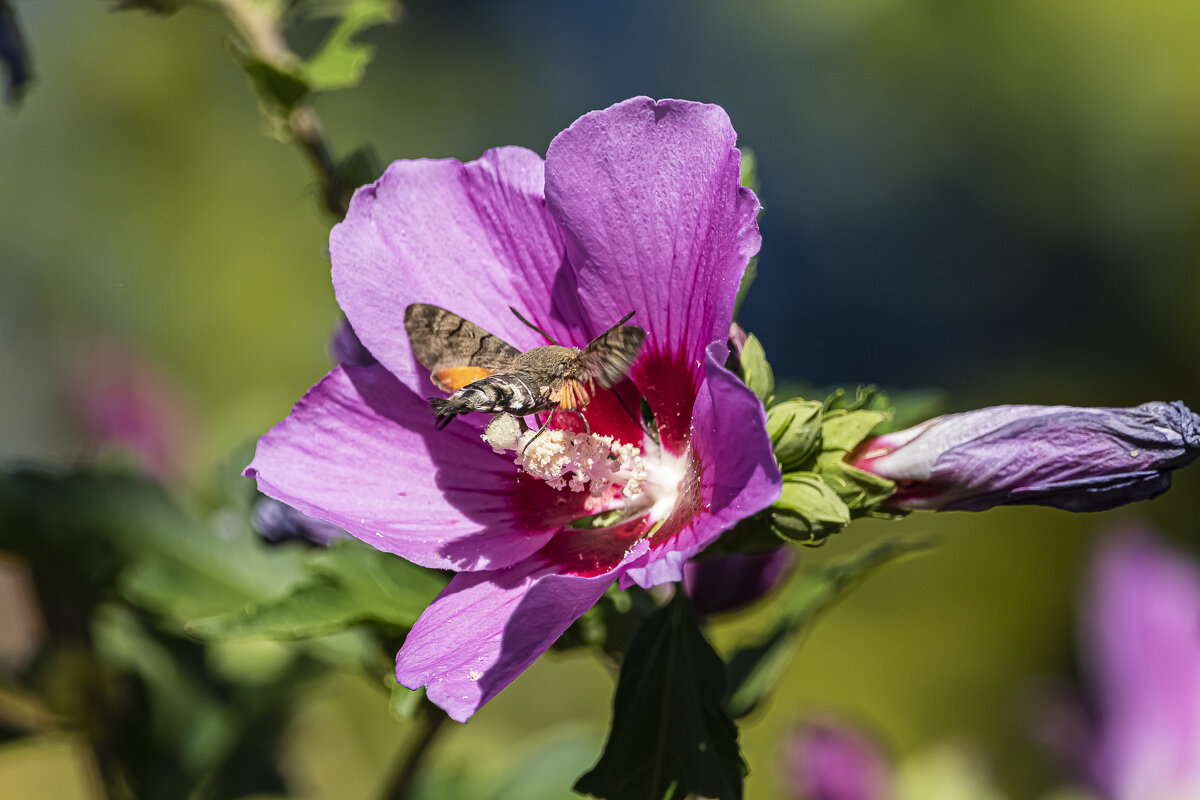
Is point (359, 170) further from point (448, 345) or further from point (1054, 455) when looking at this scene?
point (1054, 455)

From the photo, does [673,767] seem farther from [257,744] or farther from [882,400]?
[257,744]

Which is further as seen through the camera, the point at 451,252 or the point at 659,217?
the point at 451,252

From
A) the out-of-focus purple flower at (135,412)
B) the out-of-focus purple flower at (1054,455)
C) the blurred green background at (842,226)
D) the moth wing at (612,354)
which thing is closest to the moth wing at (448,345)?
the moth wing at (612,354)

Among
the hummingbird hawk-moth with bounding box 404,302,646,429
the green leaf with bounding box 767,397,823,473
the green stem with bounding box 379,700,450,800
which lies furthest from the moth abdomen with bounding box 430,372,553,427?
the green stem with bounding box 379,700,450,800

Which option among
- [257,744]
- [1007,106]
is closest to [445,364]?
[257,744]

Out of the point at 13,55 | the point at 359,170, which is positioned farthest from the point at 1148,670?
the point at 13,55

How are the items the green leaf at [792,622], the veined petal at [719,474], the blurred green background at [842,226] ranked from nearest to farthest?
the veined petal at [719,474], the green leaf at [792,622], the blurred green background at [842,226]

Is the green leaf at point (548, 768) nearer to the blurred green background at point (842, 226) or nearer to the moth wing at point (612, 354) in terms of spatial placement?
the moth wing at point (612, 354)
